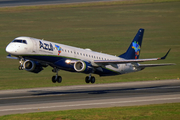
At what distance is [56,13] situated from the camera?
434ft

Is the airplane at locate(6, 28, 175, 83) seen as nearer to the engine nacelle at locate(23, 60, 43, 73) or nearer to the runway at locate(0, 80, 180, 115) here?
the engine nacelle at locate(23, 60, 43, 73)

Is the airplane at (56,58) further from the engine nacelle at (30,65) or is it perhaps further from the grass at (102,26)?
the grass at (102,26)

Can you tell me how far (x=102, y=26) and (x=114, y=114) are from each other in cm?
8315

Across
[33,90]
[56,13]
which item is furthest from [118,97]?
[56,13]

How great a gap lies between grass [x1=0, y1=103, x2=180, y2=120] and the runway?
3466 mm

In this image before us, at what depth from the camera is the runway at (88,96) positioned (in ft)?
168

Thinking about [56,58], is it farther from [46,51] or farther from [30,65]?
[30,65]

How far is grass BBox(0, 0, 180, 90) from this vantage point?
4333 inches

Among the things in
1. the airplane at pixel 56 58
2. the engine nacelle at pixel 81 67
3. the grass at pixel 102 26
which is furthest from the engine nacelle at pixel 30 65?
the grass at pixel 102 26

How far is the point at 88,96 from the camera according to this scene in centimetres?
6006

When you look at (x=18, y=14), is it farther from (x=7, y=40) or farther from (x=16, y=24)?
(x=7, y=40)

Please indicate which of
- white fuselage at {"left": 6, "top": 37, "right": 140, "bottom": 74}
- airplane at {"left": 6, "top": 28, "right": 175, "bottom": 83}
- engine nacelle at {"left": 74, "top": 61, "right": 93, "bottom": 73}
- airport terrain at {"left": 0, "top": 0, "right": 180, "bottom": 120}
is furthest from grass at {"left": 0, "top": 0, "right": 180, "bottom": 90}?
engine nacelle at {"left": 74, "top": 61, "right": 93, "bottom": 73}

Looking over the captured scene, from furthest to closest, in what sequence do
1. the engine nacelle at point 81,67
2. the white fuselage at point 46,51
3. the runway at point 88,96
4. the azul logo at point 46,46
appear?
the engine nacelle at point 81,67 → the azul logo at point 46,46 → the white fuselage at point 46,51 → the runway at point 88,96

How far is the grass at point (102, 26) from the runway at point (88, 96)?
20897 mm
